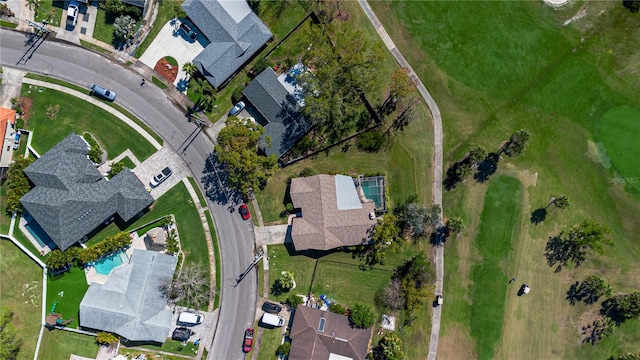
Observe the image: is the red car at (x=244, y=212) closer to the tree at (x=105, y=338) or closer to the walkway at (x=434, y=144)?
the tree at (x=105, y=338)

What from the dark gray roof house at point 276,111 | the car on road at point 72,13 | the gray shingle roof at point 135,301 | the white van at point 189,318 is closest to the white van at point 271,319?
the white van at point 189,318

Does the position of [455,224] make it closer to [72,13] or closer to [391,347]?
[391,347]

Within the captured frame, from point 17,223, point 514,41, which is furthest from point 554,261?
point 17,223

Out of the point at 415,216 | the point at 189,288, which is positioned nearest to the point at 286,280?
the point at 189,288

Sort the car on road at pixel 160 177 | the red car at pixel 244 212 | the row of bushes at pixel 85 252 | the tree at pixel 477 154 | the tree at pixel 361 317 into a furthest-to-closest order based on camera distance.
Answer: the red car at pixel 244 212, the car on road at pixel 160 177, the tree at pixel 361 317, the tree at pixel 477 154, the row of bushes at pixel 85 252

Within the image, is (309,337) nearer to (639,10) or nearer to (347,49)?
(347,49)
